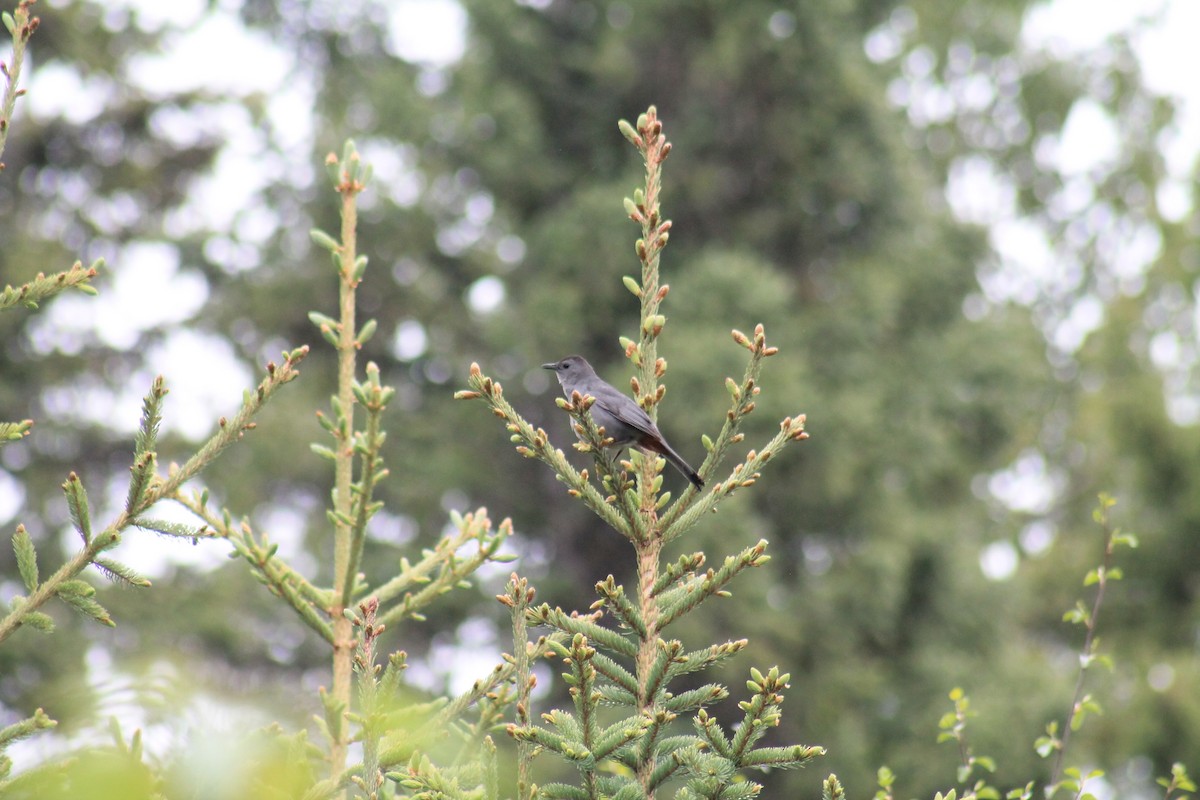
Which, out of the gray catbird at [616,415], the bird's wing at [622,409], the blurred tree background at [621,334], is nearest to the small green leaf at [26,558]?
the gray catbird at [616,415]

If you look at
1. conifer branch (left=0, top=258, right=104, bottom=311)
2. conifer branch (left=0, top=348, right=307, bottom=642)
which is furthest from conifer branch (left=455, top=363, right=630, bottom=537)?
conifer branch (left=0, top=258, right=104, bottom=311)

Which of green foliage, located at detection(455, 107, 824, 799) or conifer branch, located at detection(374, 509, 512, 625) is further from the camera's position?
green foliage, located at detection(455, 107, 824, 799)

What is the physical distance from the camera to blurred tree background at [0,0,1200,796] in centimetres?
1308

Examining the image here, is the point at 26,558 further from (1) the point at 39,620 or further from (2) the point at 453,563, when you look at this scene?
(2) the point at 453,563

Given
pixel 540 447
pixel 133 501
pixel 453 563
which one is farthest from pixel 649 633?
pixel 133 501

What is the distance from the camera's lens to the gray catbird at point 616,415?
4.45 m

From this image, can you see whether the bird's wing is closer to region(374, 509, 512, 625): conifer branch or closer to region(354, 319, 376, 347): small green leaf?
region(374, 509, 512, 625): conifer branch

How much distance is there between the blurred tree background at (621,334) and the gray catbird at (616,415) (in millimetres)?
6116

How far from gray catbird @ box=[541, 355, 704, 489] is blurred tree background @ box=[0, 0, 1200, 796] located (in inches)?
241

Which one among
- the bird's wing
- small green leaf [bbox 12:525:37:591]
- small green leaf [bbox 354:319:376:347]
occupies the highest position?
the bird's wing

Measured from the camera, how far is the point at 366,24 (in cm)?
1848

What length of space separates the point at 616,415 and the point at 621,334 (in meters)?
7.52

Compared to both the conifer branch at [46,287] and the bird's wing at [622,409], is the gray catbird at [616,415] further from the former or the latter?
the conifer branch at [46,287]

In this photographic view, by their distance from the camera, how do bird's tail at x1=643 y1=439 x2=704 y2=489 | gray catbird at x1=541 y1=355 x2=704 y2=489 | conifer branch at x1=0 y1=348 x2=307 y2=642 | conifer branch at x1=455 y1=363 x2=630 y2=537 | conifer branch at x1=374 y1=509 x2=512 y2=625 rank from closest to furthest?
conifer branch at x1=374 y1=509 x2=512 y2=625
conifer branch at x1=0 y1=348 x2=307 y2=642
conifer branch at x1=455 y1=363 x2=630 y2=537
bird's tail at x1=643 y1=439 x2=704 y2=489
gray catbird at x1=541 y1=355 x2=704 y2=489
